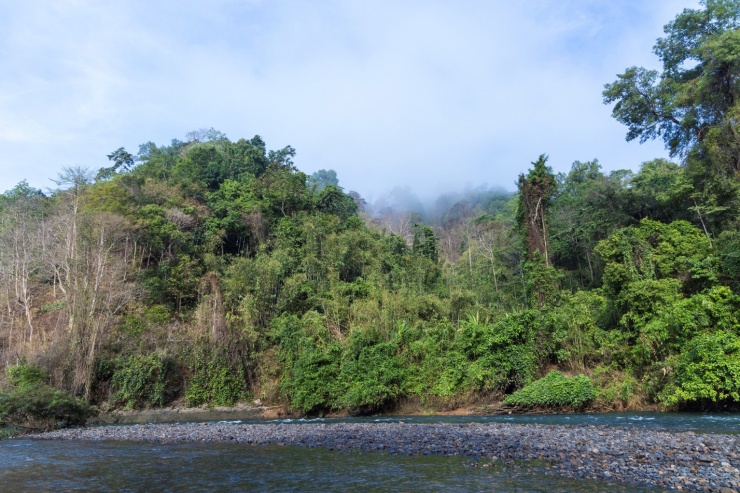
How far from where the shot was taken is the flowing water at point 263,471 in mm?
7711

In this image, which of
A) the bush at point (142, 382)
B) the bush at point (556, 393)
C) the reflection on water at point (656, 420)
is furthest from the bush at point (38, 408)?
the bush at point (556, 393)

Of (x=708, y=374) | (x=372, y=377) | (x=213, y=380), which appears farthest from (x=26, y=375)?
(x=708, y=374)

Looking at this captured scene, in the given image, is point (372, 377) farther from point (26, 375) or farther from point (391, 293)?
point (26, 375)

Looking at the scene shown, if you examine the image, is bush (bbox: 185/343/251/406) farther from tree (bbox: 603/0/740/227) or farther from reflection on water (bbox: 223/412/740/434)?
tree (bbox: 603/0/740/227)

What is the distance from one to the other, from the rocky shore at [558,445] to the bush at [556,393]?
227 inches

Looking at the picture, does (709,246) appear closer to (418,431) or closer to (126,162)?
(418,431)

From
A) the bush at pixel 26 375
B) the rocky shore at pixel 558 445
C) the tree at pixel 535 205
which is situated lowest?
the rocky shore at pixel 558 445

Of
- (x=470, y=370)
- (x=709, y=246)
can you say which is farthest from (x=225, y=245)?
(x=709, y=246)

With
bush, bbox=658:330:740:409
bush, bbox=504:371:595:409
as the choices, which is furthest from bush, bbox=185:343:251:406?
bush, bbox=658:330:740:409

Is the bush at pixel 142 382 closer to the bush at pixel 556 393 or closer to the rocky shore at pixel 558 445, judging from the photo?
the rocky shore at pixel 558 445

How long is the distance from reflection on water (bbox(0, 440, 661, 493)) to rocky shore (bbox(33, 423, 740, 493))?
61 centimetres

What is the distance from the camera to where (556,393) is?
713 inches

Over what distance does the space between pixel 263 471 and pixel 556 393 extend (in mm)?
12990

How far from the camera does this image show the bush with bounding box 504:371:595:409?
58.1 ft
